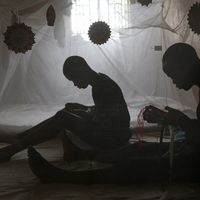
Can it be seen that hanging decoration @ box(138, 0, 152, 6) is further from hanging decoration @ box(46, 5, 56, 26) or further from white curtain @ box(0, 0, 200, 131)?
hanging decoration @ box(46, 5, 56, 26)

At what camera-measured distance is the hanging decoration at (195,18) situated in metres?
1.08

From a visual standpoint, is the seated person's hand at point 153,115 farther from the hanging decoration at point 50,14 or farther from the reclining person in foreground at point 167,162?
the hanging decoration at point 50,14

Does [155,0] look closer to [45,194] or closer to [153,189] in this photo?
[153,189]

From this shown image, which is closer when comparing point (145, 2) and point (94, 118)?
point (94, 118)

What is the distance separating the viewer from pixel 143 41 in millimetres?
1230

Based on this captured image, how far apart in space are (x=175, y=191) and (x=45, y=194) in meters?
0.50

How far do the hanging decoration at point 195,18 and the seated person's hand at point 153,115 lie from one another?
449mm

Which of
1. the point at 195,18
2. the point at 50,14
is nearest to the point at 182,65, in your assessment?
the point at 195,18

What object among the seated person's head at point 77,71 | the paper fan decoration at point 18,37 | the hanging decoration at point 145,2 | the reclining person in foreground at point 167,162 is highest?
the hanging decoration at point 145,2

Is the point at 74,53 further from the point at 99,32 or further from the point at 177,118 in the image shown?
the point at 177,118

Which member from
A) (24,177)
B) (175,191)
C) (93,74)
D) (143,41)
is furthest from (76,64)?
(175,191)

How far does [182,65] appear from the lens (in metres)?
0.88

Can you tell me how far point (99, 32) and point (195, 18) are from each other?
0.46 metres

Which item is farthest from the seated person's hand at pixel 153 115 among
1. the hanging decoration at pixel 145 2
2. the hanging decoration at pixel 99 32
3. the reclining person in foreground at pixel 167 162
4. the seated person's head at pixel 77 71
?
the hanging decoration at pixel 145 2
